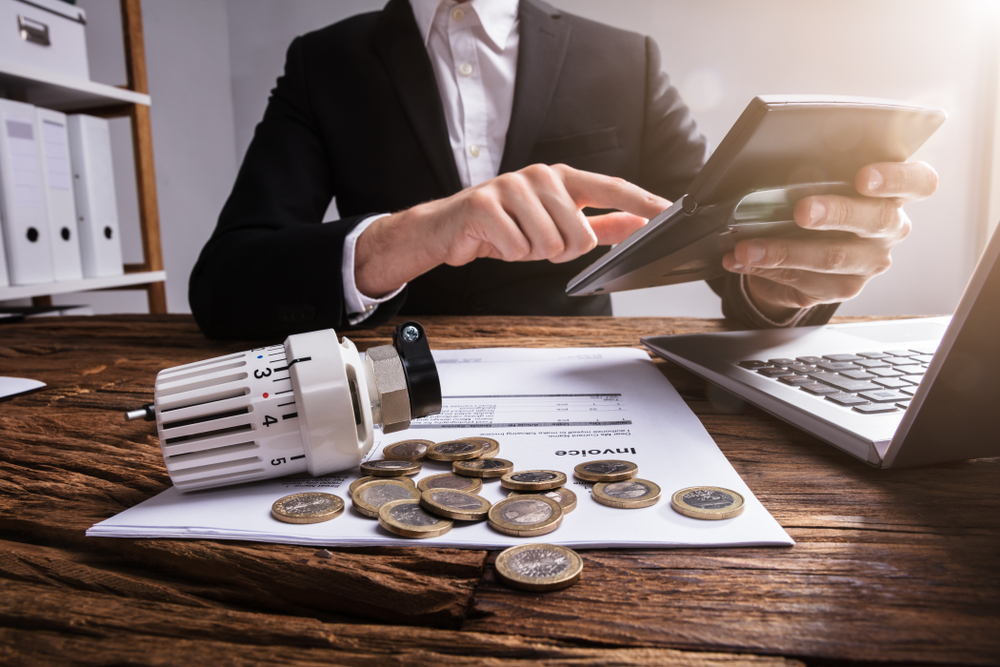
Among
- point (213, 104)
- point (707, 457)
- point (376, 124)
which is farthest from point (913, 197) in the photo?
point (213, 104)

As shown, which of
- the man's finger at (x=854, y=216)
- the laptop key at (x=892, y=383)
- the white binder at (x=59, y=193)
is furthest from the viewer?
the white binder at (x=59, y=193)

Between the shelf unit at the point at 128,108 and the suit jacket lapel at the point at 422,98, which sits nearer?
the suit jacket lapel at the point at 422,98

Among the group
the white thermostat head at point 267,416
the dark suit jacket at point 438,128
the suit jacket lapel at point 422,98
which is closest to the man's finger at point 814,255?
the white thermostat head at point 267,416

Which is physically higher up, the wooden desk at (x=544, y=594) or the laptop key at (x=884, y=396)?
the laptop key at (x=884, y=396)

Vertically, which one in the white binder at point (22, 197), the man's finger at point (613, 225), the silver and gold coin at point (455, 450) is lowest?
the silver and gold coin at point (455, 450)

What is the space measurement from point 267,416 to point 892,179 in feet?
1.95

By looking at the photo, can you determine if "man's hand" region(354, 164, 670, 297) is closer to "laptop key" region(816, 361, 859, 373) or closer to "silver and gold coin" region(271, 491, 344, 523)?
"laptop key" region(816, 361, 859, 373)

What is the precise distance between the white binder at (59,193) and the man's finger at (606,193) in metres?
1.52

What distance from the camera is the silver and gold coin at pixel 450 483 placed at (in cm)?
33

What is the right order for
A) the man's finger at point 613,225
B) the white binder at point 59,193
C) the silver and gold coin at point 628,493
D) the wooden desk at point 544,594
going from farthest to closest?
the white binder at point 59,193 → the man's finger at point 613,225 → the silver and gold coin at point 628,493 → the wooden desk at point 544,594

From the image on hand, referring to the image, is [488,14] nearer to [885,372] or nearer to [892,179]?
[892,179]

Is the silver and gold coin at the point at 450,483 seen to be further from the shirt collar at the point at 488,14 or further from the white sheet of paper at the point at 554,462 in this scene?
the shirt collar at the point at 488,14

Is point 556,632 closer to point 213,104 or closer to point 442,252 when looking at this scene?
point 442,252

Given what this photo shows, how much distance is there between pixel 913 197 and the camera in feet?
1.87
